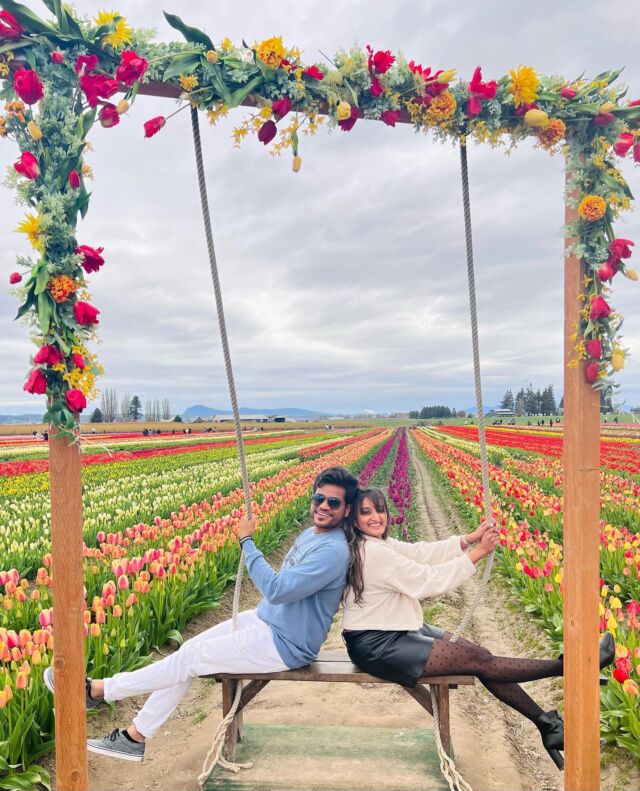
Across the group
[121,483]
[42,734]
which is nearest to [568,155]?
[42,734]

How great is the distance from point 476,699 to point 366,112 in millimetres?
4217

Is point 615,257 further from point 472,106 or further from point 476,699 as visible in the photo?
point 476,699

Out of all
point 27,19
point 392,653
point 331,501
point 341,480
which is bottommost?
point 392,653

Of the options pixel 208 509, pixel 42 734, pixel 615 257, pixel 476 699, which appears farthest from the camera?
pixel 208 509

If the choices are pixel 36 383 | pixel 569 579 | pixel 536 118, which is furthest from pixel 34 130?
pixel 569 579

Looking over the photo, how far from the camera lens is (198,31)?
2809 mm

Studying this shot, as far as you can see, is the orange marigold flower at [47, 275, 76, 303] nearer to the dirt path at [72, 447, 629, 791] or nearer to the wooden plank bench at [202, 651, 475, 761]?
the wooden plank bench at [202, 651, 475, 761]

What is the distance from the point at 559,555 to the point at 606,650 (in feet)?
10.2

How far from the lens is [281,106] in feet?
9.54

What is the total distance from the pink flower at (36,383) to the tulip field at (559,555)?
11.1 ft

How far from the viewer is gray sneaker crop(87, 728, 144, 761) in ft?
10.3

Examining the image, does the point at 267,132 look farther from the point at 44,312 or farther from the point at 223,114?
the point at 44,312

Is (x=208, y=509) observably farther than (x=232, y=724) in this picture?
Yes

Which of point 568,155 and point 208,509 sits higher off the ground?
point 568,155
